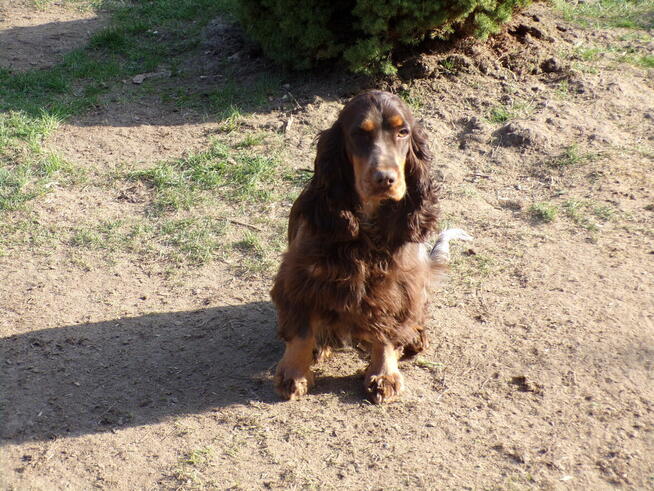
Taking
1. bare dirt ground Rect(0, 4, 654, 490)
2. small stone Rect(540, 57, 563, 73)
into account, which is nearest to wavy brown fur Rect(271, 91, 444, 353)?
bare dirt ground Rect(0, 4, 654, 490)

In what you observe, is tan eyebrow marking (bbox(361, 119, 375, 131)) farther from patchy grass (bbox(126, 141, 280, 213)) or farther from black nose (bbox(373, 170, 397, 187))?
patchy grass (bbox(126, 141, 280, 213))

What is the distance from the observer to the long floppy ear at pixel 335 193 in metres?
4.13

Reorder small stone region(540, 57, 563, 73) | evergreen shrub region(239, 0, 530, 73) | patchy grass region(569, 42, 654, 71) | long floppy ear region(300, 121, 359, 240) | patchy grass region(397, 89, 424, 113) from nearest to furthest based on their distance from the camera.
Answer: long floppy ear region(300, 121, 359, 240) < evergreen shrub region(239, 0, 530, 73) < patchy grass region(397, 89, 424, 113) < small stone region(540, 57, 563, 73) < patchy grass region(569, 42, 654, 71)

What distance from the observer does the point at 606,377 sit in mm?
4520

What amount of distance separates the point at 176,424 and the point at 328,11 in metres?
4.57

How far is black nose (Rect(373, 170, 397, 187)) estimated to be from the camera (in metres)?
3.86

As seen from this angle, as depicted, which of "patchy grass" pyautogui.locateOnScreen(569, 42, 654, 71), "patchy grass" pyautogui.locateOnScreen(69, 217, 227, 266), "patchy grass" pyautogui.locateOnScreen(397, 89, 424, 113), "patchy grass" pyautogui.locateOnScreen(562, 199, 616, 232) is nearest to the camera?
"patchy grass" pyautogui.locateOnScreen(69, 217, 227, 266)

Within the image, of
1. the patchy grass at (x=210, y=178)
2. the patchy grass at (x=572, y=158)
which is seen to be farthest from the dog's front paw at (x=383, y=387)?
the patchy grass at (x=572, y=158)

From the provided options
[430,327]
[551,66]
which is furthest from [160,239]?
[551,66]

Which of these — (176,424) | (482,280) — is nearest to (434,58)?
(482,280)

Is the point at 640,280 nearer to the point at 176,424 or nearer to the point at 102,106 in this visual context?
the point at 176,424

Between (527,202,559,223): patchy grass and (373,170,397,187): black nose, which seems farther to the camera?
(527,202,559,223): patchy grass

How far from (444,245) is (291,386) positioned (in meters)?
1.67

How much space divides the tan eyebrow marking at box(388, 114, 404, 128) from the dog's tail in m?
1.28
